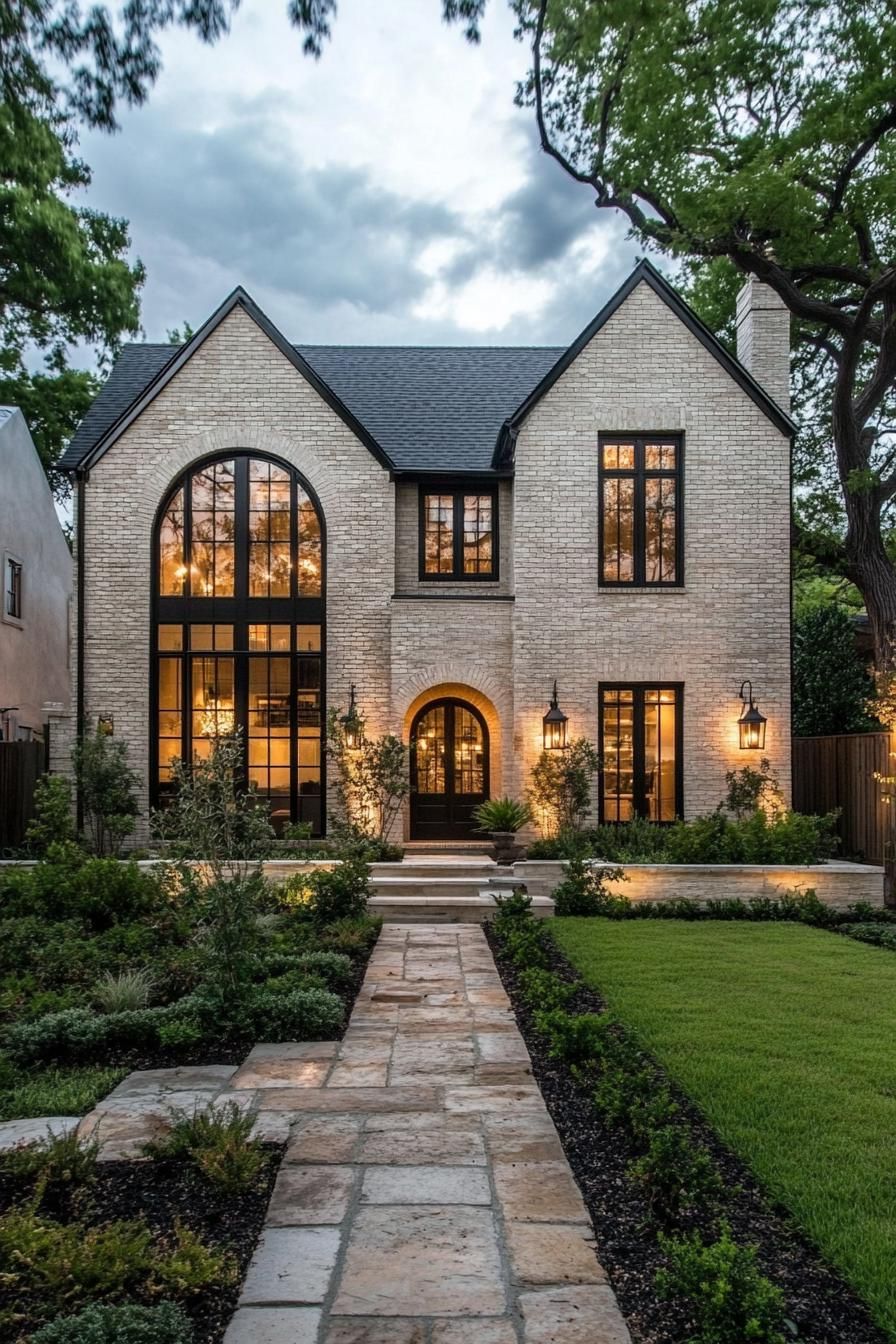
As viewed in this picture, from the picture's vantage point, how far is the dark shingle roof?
48.8 feet

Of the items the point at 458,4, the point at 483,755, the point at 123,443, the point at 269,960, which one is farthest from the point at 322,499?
the point at 458,4

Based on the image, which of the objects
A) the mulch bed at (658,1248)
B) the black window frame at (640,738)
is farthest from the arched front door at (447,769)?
the mulch bed at (658,1248)

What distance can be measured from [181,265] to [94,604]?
10346 mm

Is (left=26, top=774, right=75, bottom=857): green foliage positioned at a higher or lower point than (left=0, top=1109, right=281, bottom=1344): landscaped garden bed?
higher

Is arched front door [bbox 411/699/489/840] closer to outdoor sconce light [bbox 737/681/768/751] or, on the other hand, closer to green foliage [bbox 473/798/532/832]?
green foliage [bbox 473/798/532/832]

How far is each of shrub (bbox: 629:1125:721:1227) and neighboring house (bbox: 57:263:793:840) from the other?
9.81m

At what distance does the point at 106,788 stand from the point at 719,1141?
1059 centimetres

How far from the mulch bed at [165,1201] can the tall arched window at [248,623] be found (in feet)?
32.9

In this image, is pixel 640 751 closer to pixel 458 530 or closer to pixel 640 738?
pixel 640 738

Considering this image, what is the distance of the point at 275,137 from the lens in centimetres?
339

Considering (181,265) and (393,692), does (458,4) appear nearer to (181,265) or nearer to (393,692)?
(181,265)

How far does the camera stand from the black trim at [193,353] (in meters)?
13.9

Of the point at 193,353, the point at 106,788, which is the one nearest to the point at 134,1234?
the point at 106,788

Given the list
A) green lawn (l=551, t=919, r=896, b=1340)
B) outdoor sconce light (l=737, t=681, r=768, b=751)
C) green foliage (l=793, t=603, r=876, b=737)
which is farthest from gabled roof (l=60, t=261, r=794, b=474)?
green lawn (l=551, t=919, r=896, b=1340)
